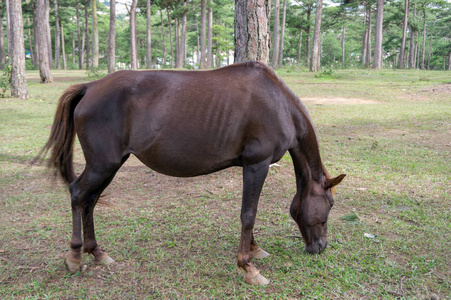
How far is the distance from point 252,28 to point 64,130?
347 centimetres

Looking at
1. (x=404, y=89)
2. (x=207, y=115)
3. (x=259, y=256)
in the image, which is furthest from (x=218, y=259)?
(x=404, y=89)

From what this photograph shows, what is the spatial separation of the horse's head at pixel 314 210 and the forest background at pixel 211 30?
22756 millimetres

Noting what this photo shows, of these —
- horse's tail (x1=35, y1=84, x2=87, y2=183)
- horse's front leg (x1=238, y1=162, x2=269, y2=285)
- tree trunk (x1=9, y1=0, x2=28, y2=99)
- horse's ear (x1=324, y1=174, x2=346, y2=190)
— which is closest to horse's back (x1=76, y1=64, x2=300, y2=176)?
horse's front leg (x1=238, y1=162, x2=269, y2=285)

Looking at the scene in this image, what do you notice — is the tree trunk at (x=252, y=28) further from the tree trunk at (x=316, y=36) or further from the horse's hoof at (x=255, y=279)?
the tree trunk at (x=316, y=36)

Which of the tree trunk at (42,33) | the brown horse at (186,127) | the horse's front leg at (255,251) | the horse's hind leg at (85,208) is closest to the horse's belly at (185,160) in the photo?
the brown horse at (186,127)

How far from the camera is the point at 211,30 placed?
1297 inches

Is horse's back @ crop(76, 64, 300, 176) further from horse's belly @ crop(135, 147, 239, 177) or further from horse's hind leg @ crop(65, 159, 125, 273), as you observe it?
horse's hind leg @ crop(65, 159, 125, 273)

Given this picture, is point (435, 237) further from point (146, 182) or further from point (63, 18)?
point (63, 18)

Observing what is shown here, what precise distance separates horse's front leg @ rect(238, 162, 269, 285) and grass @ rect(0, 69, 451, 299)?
11 cm

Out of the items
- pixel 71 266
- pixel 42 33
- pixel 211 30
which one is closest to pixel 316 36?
pixel 211 30

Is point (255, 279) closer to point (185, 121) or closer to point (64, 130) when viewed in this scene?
point (185, 121)

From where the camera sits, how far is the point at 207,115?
10.6 feet

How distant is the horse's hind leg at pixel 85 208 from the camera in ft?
10.7

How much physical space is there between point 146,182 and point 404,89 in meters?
14.7
